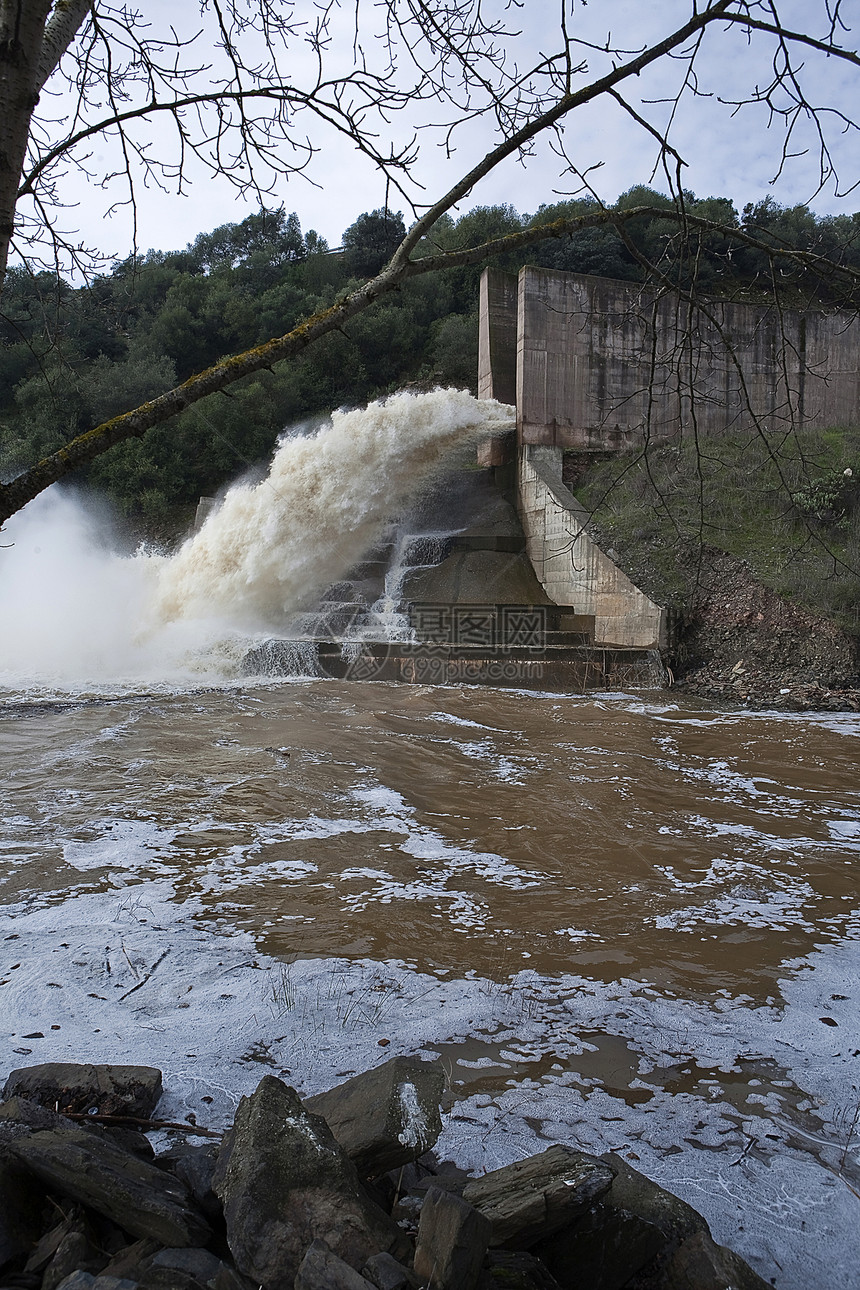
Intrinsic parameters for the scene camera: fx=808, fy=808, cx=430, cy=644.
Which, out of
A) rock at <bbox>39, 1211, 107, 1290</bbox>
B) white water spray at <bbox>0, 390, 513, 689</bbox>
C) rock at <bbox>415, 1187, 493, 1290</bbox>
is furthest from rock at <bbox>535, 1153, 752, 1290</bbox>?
Result: white water spray at <bbox>0, 390, 513, 689</bbox>

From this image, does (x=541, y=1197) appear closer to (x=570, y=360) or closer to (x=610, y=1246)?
(x=610, y=1246)

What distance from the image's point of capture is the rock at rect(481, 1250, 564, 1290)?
1508 mm

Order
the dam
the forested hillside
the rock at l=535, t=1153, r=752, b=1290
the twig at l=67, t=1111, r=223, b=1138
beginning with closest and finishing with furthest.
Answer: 1. the rock at l=535, t=1153, r=752, b=1290
2. the twig at l=67, t=1111, r=223, b=1138
3. the dam
4. the forested hillside

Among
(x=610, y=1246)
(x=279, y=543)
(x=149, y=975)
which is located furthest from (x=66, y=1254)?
(x=279, y=543)

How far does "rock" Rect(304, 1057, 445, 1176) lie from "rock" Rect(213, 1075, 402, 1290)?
0.40 feet

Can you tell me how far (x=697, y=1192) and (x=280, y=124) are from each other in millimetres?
A: 3427

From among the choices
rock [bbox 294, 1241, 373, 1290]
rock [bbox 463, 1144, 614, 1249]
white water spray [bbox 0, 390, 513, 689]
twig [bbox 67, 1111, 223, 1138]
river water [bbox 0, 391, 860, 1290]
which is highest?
white water spray [bbox 0, 390, 513, 689]

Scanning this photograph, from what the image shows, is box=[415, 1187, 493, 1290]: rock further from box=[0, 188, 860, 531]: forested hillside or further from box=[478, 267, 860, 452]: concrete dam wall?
box=[0, 188, 860, 531]: forested hillside

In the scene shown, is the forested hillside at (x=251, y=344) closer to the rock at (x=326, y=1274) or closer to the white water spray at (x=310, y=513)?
the white water spray at (x=310, y=513)

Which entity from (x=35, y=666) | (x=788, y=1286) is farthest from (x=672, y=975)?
(x=35, y=666)

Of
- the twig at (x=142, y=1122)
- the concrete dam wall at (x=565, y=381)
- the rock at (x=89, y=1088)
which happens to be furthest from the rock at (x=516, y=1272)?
the concrete dam wall at (x=565, y=381)

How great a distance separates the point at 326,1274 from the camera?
138cm

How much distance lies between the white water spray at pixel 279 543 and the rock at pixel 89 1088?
12.5 meters

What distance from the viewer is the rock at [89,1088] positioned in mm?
2066
